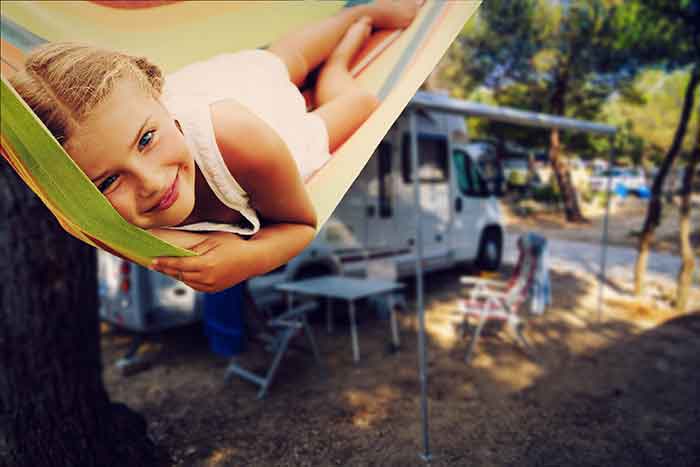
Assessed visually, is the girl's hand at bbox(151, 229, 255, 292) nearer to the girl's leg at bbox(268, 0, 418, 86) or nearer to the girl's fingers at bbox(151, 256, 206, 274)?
the girl's fingers at bbox(151, 256, 206, 274)

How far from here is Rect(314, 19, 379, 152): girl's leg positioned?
124cm

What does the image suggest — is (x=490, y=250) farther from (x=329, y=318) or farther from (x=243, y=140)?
(x=243, y=140)

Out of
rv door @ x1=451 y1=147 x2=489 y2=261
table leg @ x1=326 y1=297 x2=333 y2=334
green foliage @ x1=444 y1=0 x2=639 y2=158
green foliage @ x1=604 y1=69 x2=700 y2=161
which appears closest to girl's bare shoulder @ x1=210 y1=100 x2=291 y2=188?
table leg @ x1=326 y1=297 x2=333 y2=334

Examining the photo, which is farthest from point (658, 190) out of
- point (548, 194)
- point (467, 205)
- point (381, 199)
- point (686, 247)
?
point (548, 194)

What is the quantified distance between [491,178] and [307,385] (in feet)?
16.4

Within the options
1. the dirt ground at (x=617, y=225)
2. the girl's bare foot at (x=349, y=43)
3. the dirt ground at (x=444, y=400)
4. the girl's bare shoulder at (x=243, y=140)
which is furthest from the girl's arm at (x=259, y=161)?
the dirt ground at (x=617, y=225)

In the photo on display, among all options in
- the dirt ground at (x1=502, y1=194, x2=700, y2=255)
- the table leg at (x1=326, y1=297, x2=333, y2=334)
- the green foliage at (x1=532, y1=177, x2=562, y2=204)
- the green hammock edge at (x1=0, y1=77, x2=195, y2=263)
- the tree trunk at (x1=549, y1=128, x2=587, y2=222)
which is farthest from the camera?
the green foliage at (x1=532, y1=177, x2=562, y2=204)

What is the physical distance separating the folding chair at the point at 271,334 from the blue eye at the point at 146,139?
3.24m

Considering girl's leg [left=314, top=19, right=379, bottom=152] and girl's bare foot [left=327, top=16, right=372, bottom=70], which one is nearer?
girl's leg [left=314, top=19, right=379, bottom=152]

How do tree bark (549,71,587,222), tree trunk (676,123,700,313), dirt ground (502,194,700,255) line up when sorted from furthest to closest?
tree bark (549,71,587,222) → dirt ground (502,194,700,255) → tree trunk (676,123,700,313)

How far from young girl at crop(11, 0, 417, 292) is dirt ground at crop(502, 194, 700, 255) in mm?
11186

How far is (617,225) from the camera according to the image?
14867 millimetres

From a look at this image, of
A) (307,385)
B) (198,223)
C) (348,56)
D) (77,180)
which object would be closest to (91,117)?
(77,180)

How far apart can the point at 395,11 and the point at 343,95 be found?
12.0 inches
